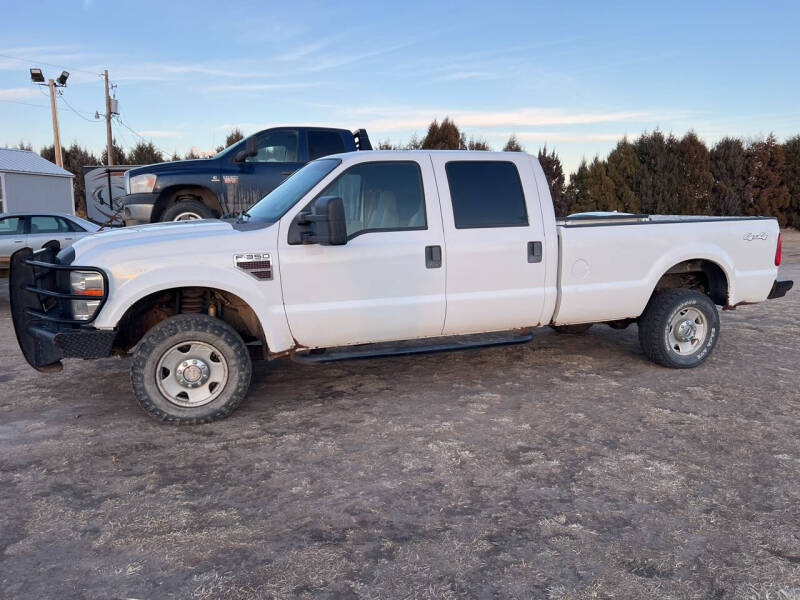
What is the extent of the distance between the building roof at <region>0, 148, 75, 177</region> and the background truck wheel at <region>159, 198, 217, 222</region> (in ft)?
52.3

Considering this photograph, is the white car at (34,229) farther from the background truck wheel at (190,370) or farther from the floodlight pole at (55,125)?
the floodlight pole at (55,125)

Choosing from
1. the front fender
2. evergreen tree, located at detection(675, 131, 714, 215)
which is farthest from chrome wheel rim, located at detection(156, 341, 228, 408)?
evergreen tree, located at detection(675, 131, 714, 215)

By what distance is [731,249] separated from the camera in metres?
6.11

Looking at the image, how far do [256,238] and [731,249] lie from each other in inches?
171

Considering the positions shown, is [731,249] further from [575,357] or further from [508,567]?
[508,567]

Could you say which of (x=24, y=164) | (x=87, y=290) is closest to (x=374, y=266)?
(x=87, y=290)

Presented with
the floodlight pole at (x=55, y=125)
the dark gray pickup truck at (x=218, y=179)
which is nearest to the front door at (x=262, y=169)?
the dark gray pickup truck at (x=218, y=179)

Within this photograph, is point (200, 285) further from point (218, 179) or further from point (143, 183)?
point (143, 183)

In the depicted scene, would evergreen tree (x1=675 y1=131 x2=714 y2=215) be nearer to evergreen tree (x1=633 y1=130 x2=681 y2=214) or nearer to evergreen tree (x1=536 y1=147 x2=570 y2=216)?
evergreen tree (x1=633 y1=130 x2=681 y2=214)

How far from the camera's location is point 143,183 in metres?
9.77

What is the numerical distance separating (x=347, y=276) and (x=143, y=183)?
618 cm

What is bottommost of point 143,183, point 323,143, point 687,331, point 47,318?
point 687,331

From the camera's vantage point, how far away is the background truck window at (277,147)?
33.4ft

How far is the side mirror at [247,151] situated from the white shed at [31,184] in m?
16.2
